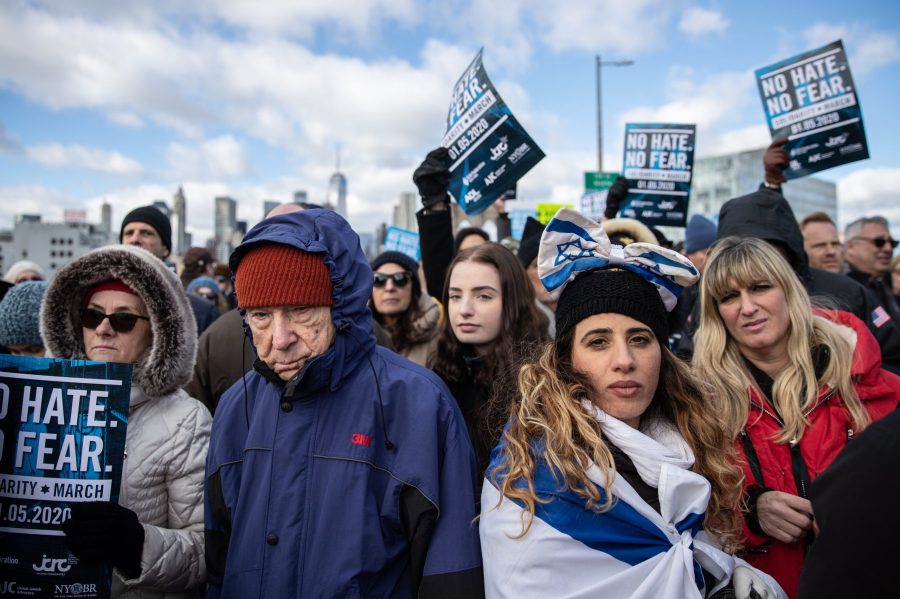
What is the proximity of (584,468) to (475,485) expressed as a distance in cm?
45

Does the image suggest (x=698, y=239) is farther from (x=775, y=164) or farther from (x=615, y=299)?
(x=615, y=299)

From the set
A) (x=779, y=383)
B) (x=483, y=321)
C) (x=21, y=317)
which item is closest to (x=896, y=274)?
(x=779, y=383)

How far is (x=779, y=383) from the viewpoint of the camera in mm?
2779

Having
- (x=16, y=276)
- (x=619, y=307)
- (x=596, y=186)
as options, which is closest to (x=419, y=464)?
(x=619, y=307)

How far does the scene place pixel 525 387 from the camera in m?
2.35

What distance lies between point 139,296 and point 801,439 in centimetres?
310

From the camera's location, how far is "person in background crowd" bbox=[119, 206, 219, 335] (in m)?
5.23

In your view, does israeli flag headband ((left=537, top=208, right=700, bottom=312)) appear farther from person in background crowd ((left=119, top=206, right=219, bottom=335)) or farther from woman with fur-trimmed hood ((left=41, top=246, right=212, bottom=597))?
person in background crowd ((left=119, top=206, right=219, bottom=335))

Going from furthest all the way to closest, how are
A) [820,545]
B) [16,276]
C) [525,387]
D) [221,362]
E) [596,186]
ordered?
[596,186] → [16,276] → [221,362] → [525,387] → [820,545]

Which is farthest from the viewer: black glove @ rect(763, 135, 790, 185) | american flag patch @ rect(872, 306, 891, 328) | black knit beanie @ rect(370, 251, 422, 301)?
black glove @ rect(763, 135, 790, 185)

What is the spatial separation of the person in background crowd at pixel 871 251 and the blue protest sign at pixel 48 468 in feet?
25.5

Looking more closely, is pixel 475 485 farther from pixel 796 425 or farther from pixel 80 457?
pixel 796 425

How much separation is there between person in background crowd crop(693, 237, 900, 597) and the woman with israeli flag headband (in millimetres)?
262

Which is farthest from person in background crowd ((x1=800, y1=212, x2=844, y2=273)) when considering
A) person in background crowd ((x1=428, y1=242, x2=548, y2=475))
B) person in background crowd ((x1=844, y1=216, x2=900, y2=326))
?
person in background crowd ((x1=428, y1=242, x2=548, y2=475))
